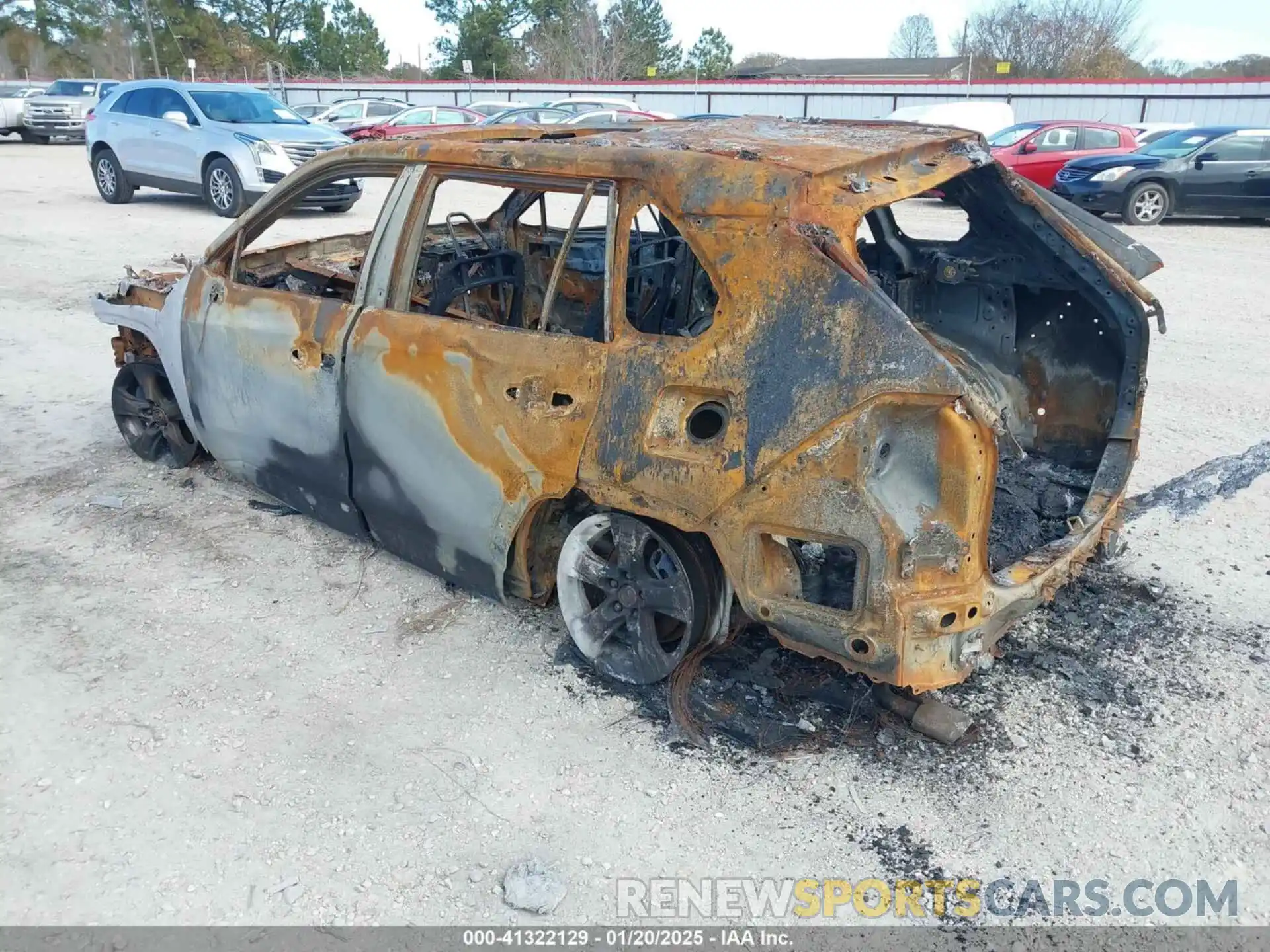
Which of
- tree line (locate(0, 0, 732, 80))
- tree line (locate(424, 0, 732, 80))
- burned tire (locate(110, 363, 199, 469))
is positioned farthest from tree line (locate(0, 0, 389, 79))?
burned tire (locate(110, 363, 199, 469))

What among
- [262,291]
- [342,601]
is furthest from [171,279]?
[342,601]

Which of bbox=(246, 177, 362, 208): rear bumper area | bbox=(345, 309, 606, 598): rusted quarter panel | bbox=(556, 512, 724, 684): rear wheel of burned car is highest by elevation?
bbox=(246, 177, 362, 208): rear bumper area

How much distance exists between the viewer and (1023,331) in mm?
4035

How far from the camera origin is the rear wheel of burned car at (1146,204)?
44.9ft

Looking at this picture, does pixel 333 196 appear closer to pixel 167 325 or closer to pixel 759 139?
pixel 167 325

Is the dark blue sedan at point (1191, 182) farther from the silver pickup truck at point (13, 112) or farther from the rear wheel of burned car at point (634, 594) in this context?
the silver pickup truck at point (13, 112)

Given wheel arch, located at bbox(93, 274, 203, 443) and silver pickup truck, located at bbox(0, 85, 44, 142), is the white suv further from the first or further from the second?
silver pickup truck, located at bbox(0, 85, 44, 142)

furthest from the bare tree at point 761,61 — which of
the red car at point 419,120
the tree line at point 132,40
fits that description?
the red car at point 419,120

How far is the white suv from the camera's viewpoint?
1253cm

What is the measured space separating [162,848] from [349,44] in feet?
223

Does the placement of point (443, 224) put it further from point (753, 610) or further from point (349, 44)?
point (349, 44)

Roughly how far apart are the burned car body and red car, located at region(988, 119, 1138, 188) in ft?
44.0

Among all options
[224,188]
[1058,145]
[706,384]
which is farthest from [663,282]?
[1058,145]

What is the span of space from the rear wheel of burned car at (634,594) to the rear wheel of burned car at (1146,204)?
13263 millimetres
